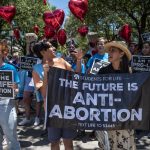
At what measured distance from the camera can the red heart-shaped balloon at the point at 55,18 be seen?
9.38 m

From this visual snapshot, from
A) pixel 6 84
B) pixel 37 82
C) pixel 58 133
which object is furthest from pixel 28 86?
pixel 58 133

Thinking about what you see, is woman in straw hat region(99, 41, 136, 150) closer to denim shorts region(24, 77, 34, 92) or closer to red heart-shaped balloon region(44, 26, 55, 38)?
denim shorts region(24, 77, 34, 92)

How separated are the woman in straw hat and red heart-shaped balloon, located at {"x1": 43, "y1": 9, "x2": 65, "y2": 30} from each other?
189 inches

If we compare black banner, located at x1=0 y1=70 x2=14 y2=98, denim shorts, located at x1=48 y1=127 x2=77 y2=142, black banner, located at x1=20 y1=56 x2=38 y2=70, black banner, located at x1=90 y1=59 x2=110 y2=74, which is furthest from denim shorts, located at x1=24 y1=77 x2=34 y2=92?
denim shorts, located at x1=48 y1=127 x2=77 y2=142

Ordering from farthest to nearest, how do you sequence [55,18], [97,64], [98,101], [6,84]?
1. [55,18]
2. [97,64]
3. [6,84]
4. [98,101]

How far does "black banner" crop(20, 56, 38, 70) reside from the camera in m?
8.70

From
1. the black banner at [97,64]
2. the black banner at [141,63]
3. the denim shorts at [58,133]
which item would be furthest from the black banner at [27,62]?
the denim shorts at [58,133]

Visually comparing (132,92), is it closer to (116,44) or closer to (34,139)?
(116,44)

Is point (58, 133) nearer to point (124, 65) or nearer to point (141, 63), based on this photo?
point (124, 65)

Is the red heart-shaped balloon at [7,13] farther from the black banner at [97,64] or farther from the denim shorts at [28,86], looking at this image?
the black banner at [97,64]

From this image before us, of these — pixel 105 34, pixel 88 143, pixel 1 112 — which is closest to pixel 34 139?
pixel 88 143

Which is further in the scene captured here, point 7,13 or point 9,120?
point 7,13

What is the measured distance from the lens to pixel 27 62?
8.77 metres

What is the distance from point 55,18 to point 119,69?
200 inches
